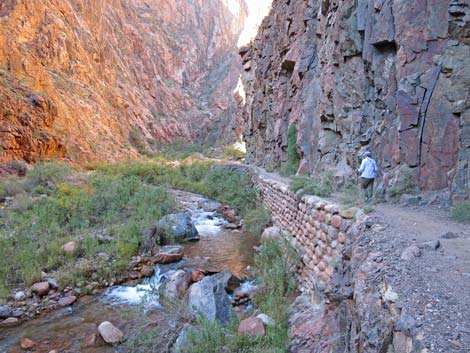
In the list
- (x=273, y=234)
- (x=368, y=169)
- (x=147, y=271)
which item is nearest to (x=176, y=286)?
(x=147, y=271)

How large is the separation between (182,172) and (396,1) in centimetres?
1943

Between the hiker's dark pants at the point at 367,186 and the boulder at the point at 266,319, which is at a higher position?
the hiker's dark pants at the point at 367,186

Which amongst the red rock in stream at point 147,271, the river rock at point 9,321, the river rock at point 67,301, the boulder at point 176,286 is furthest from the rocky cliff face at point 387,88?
the river rock at point 9,321

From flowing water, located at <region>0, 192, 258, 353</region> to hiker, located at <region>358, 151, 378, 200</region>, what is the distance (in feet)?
10.1

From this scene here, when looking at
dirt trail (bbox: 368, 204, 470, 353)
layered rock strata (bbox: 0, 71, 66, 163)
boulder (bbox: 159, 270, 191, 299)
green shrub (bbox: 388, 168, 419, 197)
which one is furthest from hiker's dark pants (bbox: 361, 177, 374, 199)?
layered rock strata (bbox: 0, 71, 66, 163)

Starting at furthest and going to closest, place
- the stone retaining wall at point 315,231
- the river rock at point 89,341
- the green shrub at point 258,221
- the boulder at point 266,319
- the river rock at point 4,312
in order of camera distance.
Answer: the green shrub at point 258,221 < the river rock at point 4,312 < the river rock at point 89,341 < the stone retaining wall at point 315,231 < the boulder at point 266,319

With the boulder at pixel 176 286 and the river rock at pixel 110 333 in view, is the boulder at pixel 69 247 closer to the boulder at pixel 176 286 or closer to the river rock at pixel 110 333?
the boulder at pixel 176 286

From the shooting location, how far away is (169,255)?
358 inches

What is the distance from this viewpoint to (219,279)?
23.3ft

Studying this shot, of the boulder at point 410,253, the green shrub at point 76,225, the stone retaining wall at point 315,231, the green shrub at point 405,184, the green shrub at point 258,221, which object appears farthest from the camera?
the green shrub at point 258,221

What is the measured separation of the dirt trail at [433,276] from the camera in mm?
2234

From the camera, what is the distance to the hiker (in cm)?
707

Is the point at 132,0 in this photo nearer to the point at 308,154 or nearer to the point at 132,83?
the point at 132,83

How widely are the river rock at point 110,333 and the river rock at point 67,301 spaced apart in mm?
1488
